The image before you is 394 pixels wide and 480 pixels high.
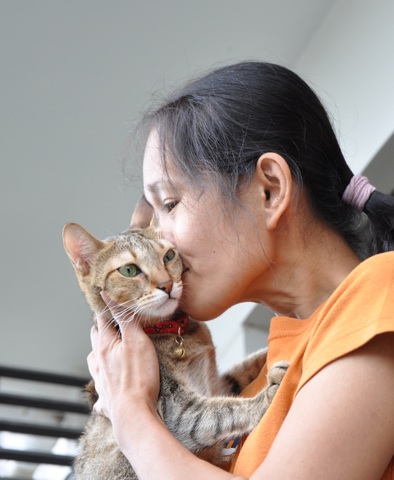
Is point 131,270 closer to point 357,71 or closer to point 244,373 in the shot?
point 244,373

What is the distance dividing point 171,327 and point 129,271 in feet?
0.48

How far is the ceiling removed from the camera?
2.51 metres

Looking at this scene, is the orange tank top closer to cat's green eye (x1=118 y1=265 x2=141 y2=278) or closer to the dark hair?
the dark hair

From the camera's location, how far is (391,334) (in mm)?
939

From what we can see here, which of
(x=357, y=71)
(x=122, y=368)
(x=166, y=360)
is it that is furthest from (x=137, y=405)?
(x=357, y=71)

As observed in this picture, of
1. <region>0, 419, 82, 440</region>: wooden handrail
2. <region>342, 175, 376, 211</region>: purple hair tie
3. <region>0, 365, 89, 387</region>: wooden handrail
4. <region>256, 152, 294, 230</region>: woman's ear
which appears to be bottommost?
<region>0, 365, 89, 387</region>: wooden handrail

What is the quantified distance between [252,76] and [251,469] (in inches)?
27.4

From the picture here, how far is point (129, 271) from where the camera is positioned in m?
1.49

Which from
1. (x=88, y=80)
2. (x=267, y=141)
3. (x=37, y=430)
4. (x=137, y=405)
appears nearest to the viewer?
(x=137, y=405)

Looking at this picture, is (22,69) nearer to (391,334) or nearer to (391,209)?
(391,209)

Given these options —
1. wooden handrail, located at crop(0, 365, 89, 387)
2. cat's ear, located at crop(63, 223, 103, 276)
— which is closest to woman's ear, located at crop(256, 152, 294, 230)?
cat's ear, located at crop(63, 223, 103, 276)

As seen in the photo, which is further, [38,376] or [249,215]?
[38,376]

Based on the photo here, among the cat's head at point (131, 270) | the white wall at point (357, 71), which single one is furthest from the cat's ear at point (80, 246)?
the white wall at point (357, 71)

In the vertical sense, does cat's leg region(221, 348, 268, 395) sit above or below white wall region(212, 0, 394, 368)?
below
